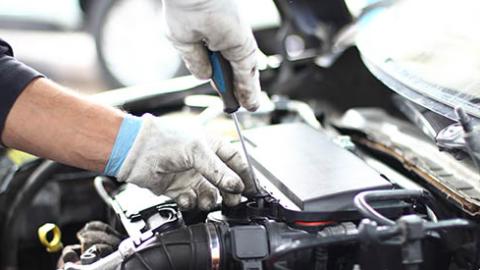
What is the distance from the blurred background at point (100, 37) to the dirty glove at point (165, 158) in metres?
2.44

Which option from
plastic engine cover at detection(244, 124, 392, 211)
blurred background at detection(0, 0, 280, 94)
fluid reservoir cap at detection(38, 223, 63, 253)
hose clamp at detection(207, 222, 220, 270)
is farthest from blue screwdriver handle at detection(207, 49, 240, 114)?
blurred background at detection(0, 0, 280, 94)

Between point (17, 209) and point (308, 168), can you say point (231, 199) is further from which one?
point (17, 209)

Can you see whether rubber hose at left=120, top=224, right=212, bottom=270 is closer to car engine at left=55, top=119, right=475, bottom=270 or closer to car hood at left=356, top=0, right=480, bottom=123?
car engine at left=55, top=119, right=475, bottom=270

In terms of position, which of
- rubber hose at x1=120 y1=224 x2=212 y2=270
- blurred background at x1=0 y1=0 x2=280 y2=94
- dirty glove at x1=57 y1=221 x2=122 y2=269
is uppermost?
rubber hose at x1=120 y1=224 x2=212 y2=270

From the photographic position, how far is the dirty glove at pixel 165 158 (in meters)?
1.21

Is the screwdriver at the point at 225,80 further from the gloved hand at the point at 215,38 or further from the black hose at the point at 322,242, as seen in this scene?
the black hose at the point at 322,242

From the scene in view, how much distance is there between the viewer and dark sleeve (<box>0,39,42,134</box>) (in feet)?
4.11

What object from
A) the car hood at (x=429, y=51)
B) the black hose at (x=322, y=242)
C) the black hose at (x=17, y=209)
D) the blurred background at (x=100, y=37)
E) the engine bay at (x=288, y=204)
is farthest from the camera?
the blurred background at (x=100, y=37)

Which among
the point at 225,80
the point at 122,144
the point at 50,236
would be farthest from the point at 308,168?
the point at 50,236

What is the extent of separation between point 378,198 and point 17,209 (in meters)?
0.93

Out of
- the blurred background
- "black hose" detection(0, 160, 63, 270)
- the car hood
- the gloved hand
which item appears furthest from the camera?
the blurred background

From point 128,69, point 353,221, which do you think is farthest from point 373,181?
point 128,69

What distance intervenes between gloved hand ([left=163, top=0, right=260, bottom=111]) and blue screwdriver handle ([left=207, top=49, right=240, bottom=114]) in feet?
0.04

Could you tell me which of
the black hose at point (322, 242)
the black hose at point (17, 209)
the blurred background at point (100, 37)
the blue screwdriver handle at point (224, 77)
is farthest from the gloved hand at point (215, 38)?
the blurred background at point (100, 37)
